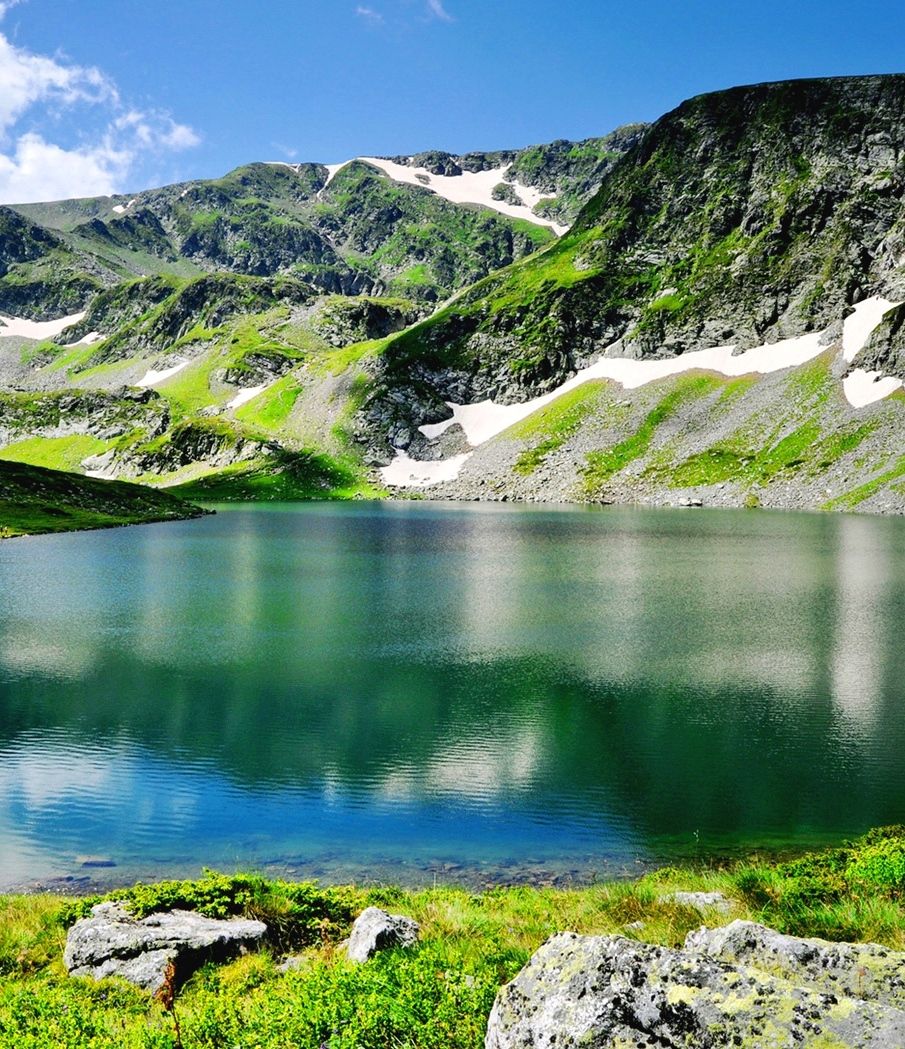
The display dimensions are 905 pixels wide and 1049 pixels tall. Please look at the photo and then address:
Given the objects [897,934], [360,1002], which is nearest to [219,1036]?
[360,1002]

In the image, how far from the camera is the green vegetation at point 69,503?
113m

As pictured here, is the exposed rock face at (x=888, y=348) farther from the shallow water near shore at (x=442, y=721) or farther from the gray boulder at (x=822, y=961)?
the gray boulder at (x=822, y=961)

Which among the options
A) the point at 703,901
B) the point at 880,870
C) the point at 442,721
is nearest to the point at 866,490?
the point at 442,721

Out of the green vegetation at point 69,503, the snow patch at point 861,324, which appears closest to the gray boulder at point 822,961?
the green vegetation at point 69,503

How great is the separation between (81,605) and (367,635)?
23676 millimetres

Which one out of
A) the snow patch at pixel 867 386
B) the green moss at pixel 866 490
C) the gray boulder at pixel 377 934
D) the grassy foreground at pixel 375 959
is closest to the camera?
the grassy foreground at pixel 375 959

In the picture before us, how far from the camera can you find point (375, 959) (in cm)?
1006

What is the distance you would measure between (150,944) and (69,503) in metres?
136

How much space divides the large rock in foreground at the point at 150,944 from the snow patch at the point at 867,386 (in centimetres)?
16901

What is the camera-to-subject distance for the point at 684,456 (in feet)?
560

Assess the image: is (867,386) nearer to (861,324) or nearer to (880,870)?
(861,324)

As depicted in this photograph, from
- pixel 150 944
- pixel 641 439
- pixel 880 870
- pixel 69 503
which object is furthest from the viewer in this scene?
pixel 641 439

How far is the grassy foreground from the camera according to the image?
780 centimetres

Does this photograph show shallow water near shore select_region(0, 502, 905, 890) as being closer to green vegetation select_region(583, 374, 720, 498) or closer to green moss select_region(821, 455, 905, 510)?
green moss select_region(821, 455, 905, 510)
